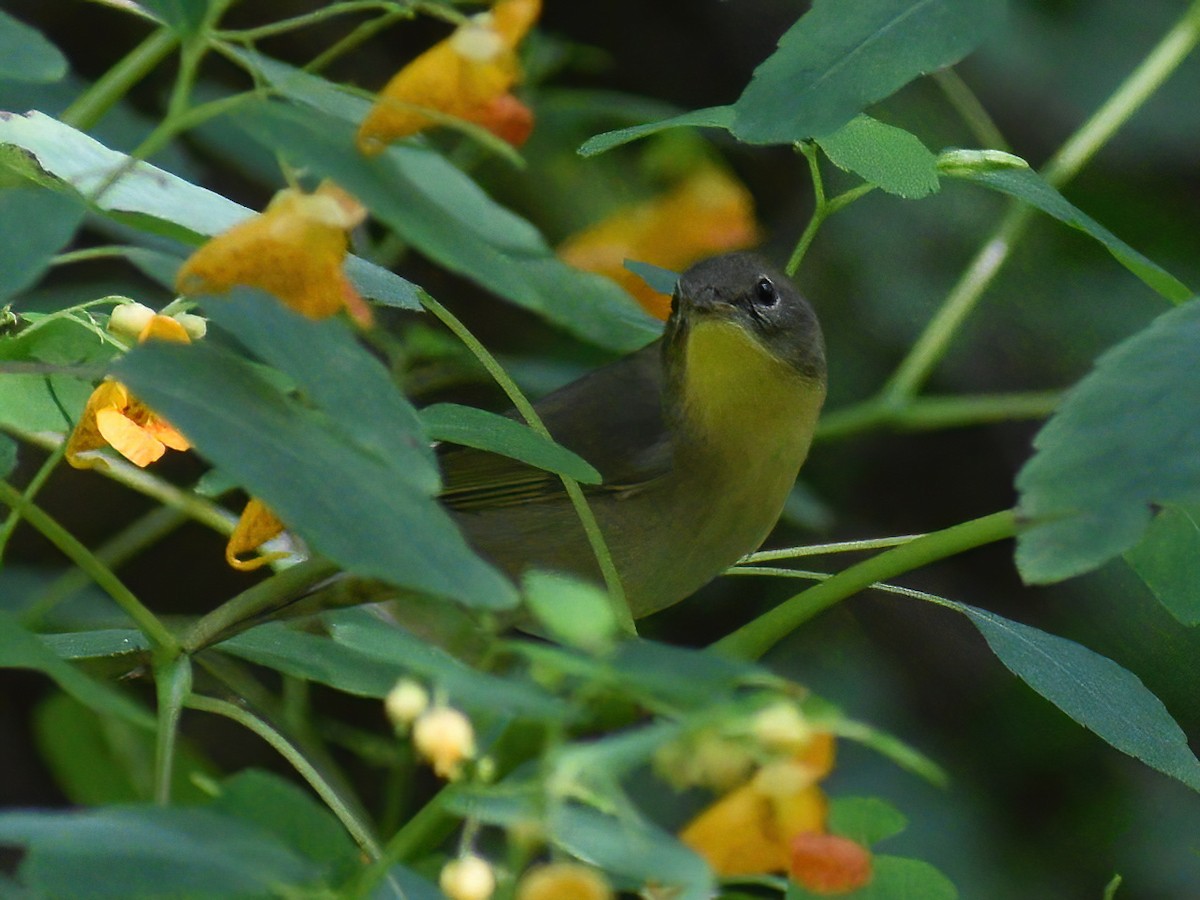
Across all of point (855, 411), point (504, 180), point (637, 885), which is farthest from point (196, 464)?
point (637, 885)

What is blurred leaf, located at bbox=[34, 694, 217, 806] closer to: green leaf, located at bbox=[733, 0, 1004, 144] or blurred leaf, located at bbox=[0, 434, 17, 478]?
blurred leaf, located at bbox=[0, 434, 17, 478]

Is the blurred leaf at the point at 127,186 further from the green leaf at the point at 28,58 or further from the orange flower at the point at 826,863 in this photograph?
the orange flower at the point at 826,863

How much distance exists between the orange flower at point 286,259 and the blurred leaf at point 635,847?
1.33 feet

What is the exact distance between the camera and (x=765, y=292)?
7.73 ft

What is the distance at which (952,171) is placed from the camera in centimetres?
144

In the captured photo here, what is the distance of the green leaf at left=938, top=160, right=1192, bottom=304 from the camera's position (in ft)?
4.43

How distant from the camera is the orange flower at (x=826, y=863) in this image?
103cm

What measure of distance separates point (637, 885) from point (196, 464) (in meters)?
2.26

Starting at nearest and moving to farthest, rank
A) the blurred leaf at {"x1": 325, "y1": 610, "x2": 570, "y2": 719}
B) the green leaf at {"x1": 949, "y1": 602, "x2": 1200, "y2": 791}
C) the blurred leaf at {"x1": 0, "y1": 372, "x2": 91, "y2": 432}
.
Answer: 1. the blurred leaf at {"x1": 325, "y1": 610, "x2": 570, "y2": 719}
2. the green leaf at {"x1": 949, "y1": 602, "x2": 1200, "y2": 791}
3. the blurred leaf at {"x1": 0, "y1": 372, "x2": 91, "y2": 432}

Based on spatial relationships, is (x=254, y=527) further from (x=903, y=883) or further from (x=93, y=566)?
(x=903, y=883)

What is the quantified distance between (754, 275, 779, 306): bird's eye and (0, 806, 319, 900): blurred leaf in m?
1.57

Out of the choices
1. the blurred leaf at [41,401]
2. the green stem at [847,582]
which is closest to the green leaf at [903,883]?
the green stem at [847,582]

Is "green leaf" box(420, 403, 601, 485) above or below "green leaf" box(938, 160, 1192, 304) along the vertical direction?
below

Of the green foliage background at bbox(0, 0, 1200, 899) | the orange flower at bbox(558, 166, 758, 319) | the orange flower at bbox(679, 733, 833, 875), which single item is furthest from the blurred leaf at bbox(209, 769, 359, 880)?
the orange flower at bbox(558, 166, 758, 319)
